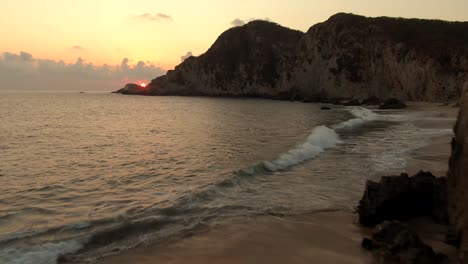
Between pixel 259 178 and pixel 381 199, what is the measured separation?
5.77 meters

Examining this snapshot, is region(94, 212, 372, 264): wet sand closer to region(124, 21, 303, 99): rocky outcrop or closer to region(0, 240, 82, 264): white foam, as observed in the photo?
region(0, 240, 82, 264): white foam

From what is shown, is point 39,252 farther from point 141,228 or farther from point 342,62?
point 342,62

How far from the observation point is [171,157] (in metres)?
18.7

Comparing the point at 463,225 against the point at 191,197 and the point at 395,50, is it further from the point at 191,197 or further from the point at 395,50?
the point at 395,50

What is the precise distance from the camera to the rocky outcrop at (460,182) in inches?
273

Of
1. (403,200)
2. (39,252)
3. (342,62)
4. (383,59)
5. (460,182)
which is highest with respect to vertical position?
(383,59)

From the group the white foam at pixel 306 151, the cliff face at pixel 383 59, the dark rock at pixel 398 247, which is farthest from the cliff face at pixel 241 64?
the dark rock at pixel 398 247

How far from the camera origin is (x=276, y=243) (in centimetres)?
789

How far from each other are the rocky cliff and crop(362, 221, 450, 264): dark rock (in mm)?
46680

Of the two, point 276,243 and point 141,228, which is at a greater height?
point 276,243

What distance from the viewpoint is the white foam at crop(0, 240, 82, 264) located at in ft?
23.3

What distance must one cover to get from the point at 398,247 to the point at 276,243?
2159mm

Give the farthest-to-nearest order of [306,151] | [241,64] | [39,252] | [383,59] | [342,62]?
[241,64] → [342,62] → [383,59] → [306,151] → [39,252]

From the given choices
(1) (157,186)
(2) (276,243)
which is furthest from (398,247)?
(1) (157,186)
